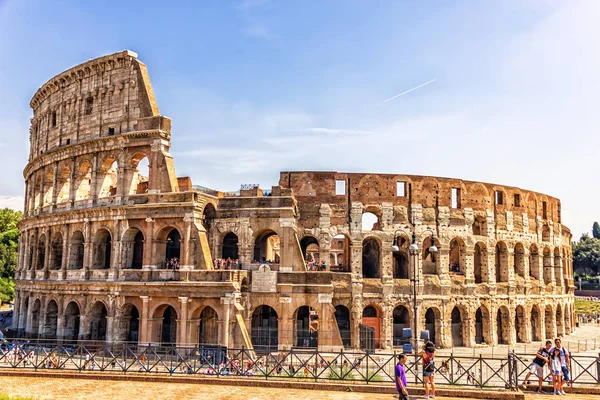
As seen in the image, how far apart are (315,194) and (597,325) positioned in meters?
35.6

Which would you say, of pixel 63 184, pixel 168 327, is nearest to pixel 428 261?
pixel 168 327

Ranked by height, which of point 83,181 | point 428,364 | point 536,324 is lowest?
point 536,324

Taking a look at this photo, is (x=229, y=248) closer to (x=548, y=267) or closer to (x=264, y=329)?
(x=264, y=329)

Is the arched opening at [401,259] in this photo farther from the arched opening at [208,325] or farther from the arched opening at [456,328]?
the arched opening at [208,325]

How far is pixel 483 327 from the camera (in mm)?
33344

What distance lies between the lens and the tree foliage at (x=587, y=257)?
266 ft

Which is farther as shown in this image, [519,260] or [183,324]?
[519,260]

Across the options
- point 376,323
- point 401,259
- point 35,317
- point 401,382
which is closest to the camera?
point 401,382

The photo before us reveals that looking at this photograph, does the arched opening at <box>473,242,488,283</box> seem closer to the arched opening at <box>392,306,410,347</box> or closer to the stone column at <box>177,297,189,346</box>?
the arched opening at <box>392,306,410,347</box>

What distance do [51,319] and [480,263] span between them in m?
27.7

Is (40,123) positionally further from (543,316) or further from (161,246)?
(543,316)

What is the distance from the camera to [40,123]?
35781 mm

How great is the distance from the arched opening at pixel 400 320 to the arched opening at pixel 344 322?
11.0 ft

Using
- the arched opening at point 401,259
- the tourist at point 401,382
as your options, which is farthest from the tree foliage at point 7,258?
the tourist at point 401,382
